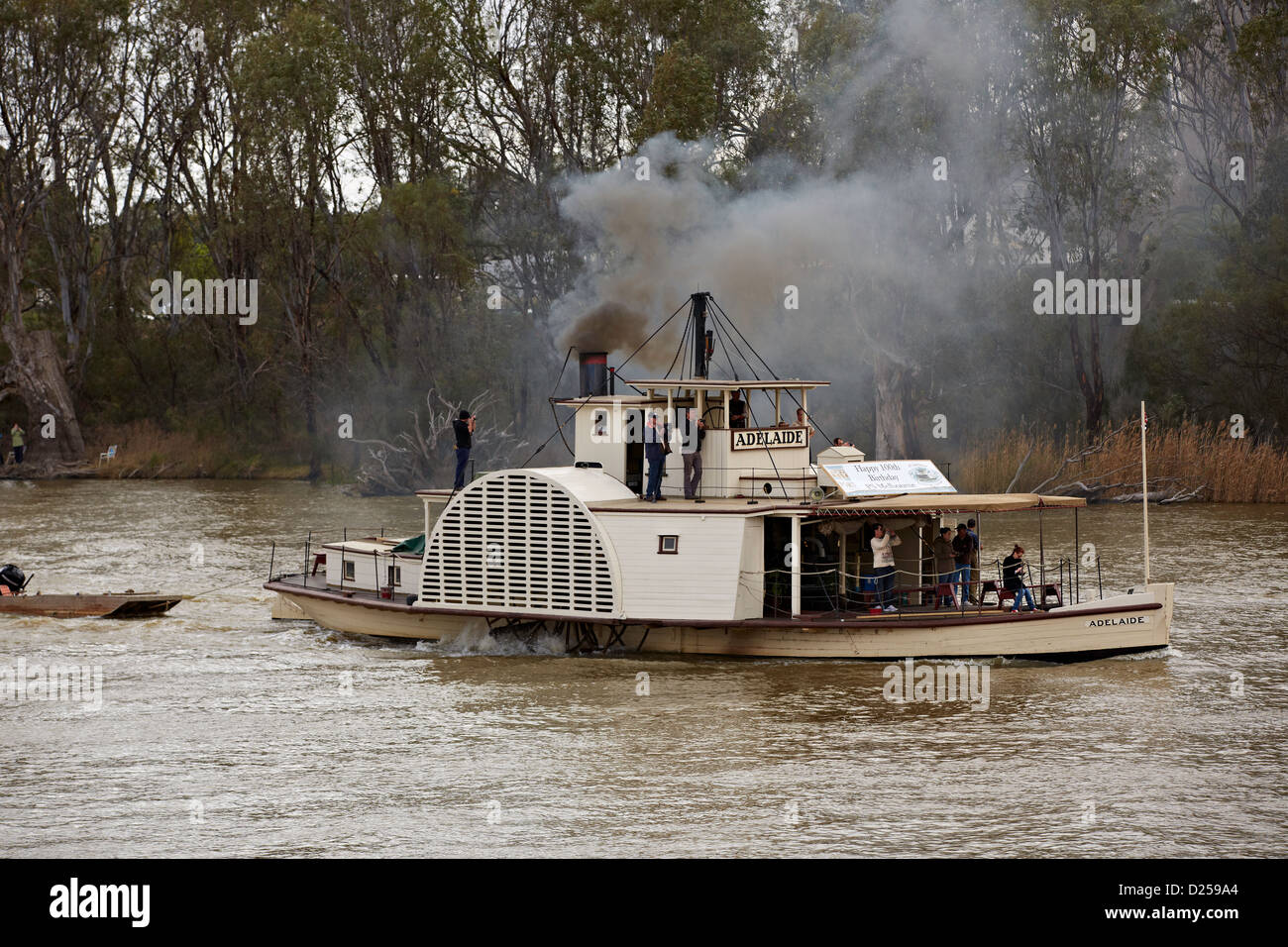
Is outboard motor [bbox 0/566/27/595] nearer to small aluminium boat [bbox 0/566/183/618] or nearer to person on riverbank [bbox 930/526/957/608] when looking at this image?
small aluminium boat [bbox 0/566/183/618]

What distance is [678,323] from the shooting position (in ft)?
135

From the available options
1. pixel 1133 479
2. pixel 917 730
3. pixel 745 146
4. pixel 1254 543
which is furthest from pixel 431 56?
pixel 917 730

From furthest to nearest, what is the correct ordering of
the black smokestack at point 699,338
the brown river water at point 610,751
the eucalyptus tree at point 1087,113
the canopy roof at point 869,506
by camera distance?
the eucalyptus tree at point 1087,113 → the black smokestack at point 699,338 → the canopy roof at point 869,506 → the brown river water at point 610,751

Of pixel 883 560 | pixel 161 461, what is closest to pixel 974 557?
pixel 883 560

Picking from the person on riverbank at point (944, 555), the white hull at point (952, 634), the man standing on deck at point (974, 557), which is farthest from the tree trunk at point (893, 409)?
the white hull at point (952, 634)

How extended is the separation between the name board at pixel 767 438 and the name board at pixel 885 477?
4.16 feet

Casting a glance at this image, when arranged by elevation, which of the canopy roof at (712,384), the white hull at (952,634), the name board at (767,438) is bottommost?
the white hull at (952,634)

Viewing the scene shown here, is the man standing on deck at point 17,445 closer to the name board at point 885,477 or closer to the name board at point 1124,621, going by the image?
the name board at point 885,477

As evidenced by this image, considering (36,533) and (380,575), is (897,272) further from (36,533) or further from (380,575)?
(380,575)

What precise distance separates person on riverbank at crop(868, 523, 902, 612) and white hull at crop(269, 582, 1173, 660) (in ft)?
1.40

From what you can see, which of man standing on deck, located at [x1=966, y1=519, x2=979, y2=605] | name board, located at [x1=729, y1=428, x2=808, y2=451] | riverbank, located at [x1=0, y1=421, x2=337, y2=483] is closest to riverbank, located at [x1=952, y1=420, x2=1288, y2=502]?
man standing on deck, located at [x1=966, y1=519, x2=979, y2=605]

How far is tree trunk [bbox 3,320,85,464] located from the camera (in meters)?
72.4

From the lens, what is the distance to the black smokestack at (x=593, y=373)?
29.2m
